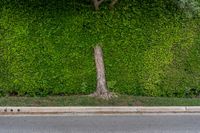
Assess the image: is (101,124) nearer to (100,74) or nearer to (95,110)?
(95,110)

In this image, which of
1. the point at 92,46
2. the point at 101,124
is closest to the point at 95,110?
the point at 101,124

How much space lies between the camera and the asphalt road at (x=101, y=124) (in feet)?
25.2

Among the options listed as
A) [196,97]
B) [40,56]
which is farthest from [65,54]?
[196,97]

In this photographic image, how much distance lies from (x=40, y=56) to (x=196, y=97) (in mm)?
4721

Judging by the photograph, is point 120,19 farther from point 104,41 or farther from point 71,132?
point 71,132

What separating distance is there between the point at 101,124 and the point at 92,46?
157 inches

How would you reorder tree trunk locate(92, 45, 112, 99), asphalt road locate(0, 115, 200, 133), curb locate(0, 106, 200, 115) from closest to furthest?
asphalt road locate(0, 115, 200, 133)
curb locate(0, 106, 200, 115)
tree trunk locate(92, 45, 112, 99)

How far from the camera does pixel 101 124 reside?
8297 millimetres

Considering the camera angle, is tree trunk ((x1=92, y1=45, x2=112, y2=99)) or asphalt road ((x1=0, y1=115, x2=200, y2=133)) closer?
asphalt road ((x1=0, y1=115, x2=200, y2=133))

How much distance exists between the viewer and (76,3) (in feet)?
38.7

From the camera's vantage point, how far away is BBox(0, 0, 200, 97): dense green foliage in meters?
11.6

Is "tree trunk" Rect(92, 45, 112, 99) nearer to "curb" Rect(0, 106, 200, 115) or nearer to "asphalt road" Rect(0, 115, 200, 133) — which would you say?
"curb" Rect(0, 106, 200, 115)

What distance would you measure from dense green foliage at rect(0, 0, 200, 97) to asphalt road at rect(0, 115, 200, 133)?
2594 mm

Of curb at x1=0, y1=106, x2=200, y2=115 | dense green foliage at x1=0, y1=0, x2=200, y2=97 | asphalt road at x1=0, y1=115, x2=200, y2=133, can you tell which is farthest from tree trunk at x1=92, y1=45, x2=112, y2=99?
asphalt road at x1=0, y1=115, x2=200, y2=133
